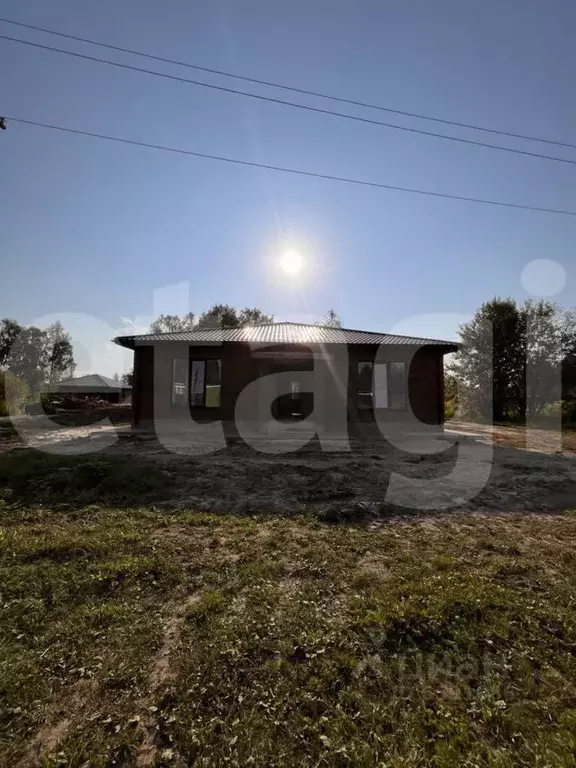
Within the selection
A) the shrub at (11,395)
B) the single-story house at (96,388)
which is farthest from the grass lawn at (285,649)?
the single-story house at (96,388)

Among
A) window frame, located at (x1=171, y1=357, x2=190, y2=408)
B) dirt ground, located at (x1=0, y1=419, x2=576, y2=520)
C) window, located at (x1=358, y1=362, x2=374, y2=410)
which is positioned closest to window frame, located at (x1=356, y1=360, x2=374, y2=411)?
window, located at (x1=358, y1=362, x2=374, y2=410)

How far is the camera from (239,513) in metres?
4.54

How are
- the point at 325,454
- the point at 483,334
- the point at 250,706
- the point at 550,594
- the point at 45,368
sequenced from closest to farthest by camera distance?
the point at 250,706 < the point at 550,594 < the point at 325,454 < the point at 483,334 < the point at 45,368

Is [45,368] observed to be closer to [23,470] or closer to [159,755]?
[23,470]

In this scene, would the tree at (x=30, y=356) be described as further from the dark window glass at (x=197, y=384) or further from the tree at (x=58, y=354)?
the dark window glass at (x=197, y=384)

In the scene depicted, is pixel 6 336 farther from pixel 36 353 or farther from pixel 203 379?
pixel 203 379

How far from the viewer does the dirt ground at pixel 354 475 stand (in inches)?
193

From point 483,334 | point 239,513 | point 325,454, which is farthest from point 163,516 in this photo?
point 483,334

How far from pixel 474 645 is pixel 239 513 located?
9.29 feet

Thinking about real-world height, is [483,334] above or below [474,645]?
above

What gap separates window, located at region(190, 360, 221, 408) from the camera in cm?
1239

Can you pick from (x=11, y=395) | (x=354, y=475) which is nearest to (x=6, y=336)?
(x=11, y=395)

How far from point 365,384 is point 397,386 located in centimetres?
113

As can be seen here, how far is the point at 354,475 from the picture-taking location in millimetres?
6387
